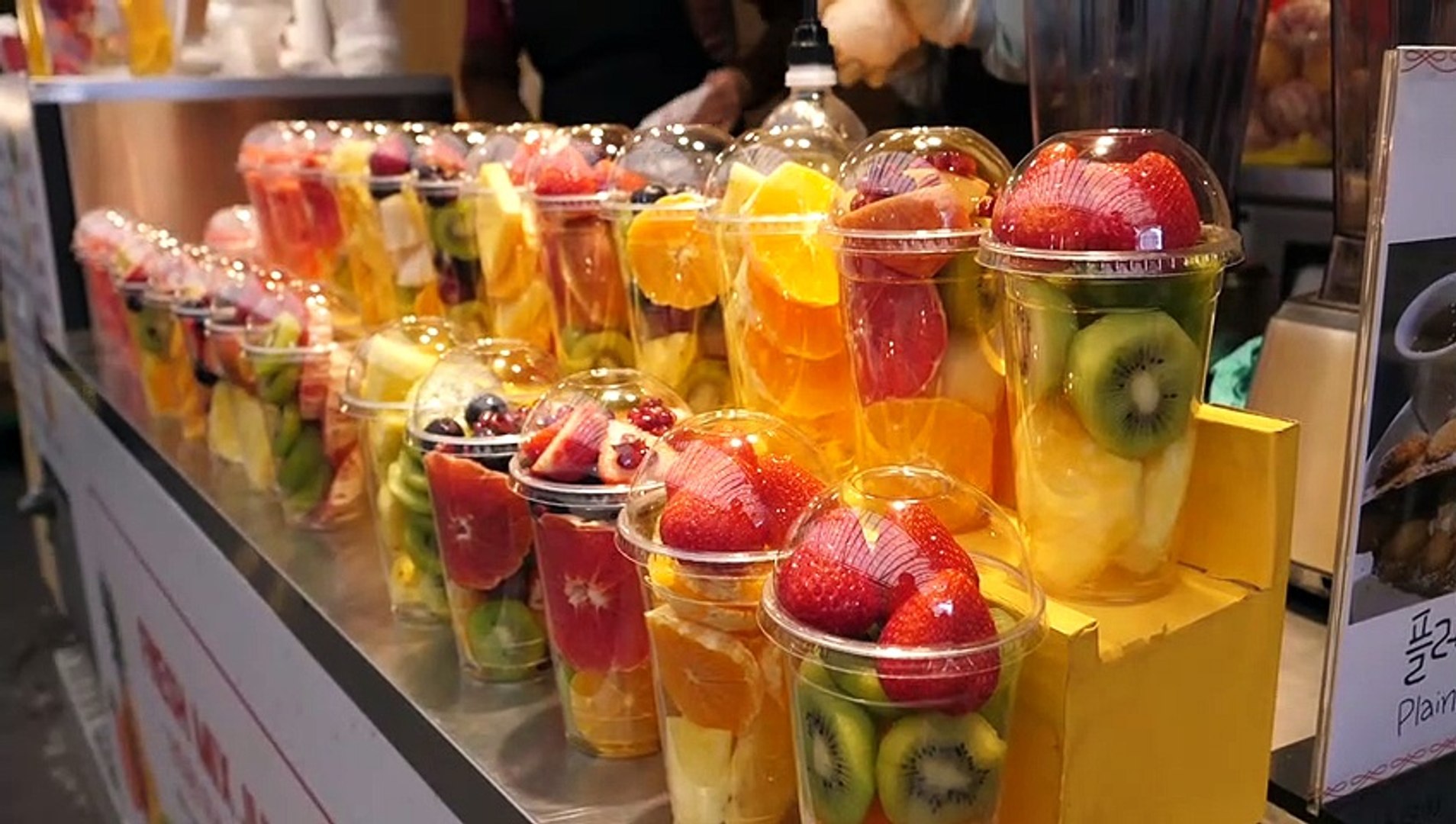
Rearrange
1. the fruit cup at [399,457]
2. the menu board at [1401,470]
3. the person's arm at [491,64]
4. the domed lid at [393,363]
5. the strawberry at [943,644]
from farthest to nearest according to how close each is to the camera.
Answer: the person's arm at [491,64] < the domed lid at [393,363] < the fruit cup at [399,457] < the menu board at [1401,470] < the strawberry at [943,644]

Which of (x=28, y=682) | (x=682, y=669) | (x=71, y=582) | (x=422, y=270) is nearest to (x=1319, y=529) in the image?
(x=682, y=669)

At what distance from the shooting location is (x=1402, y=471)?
0.87 meters

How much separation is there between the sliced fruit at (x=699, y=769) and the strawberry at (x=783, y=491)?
0.43 feet

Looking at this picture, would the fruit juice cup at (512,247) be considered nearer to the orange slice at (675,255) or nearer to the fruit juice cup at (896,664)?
the orange slice at (675,255)

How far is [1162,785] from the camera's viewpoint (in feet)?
2.66

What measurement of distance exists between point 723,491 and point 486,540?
349mm

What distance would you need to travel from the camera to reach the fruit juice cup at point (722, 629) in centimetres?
81

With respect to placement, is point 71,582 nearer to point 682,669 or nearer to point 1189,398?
point 682,669

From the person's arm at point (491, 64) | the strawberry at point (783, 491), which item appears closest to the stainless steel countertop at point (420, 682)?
the strawberry at point (783, 491)

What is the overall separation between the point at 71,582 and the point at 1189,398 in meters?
3.06

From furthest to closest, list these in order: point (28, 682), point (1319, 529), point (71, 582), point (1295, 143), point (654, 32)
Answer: point (28, 682) → point (71, 582) → point (654, 32) → point (1295, 143) → point (1319, 529)

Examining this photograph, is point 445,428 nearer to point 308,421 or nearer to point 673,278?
point 673,278

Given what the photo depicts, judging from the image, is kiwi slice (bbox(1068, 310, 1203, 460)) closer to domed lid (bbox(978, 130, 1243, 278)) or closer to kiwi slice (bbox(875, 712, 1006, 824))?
domed lid (bbox(978, 130, 1243, 278))

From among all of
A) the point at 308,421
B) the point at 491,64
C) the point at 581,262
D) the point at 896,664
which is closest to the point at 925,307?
the point at 896,664
